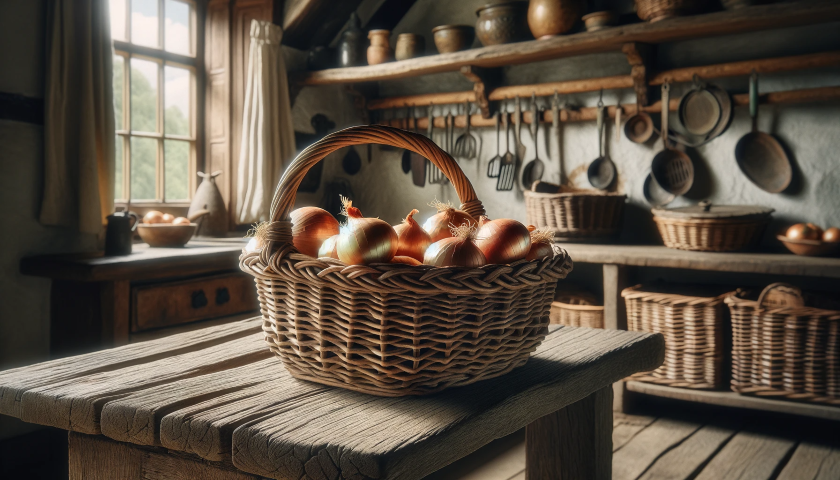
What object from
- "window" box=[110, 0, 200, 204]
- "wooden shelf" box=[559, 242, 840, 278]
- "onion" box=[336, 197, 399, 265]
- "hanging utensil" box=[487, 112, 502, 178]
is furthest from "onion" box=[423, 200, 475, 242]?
"hanging utensil" box=[487, 112, 502, 178]

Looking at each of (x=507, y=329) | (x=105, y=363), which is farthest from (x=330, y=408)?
(x=105, y=363)

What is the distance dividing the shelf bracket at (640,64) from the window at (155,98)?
225 cm

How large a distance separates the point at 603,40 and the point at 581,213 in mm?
789

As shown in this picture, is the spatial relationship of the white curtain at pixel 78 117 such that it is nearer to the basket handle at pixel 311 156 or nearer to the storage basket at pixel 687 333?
the basket handle at pixel 311 156

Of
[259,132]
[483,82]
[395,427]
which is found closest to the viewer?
[395,427]

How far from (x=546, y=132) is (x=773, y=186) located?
1167mm

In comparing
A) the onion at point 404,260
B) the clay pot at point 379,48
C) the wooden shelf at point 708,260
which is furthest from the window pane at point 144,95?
the onion at point 404,260

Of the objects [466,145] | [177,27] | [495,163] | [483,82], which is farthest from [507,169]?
[177,27]

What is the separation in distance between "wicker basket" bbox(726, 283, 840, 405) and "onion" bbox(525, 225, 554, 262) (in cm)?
189

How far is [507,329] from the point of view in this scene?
39.5 inches

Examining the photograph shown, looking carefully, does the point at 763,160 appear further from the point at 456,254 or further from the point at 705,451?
the point at 456,254

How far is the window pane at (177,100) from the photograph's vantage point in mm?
3467

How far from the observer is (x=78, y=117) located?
106 inches

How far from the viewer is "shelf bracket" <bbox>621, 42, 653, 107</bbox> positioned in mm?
3111
